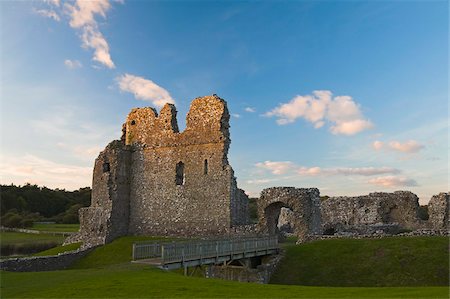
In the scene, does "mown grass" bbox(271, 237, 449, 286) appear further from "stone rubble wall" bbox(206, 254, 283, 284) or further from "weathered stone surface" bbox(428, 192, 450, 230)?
"weathered stone surface" bbox(428, 192, 450, 230)

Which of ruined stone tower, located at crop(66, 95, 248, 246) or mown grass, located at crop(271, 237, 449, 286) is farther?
ruined stone tower, located at crop(66, 95, 248, 246)

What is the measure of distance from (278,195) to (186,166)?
8.62m

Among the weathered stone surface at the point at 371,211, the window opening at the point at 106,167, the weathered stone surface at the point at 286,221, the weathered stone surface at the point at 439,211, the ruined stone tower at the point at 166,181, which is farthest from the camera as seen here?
the weathered stone surface at the point at 286,221

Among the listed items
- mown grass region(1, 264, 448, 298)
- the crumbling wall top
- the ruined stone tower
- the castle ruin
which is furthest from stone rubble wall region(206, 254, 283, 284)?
the crumbling wall top

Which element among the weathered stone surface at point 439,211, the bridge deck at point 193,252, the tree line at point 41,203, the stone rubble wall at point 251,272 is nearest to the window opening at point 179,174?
the stone rubble wall at point 251,272

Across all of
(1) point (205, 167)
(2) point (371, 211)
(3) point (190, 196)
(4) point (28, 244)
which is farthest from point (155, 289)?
(4) point (28, 244)

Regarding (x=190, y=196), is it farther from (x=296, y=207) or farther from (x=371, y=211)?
(x=371, y=211)

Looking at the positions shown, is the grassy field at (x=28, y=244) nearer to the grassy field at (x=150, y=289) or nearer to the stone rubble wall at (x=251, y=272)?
the stone rubble wall at (x=251, y=272)

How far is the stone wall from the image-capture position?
24688 mm

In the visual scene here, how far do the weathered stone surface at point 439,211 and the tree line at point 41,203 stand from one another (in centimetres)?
5756

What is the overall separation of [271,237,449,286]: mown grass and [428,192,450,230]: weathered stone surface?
12.4 m

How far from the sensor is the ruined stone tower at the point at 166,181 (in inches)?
1410

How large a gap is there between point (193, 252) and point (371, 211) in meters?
28.9

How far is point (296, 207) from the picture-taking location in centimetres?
3328
